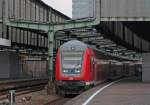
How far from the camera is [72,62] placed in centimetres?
3028

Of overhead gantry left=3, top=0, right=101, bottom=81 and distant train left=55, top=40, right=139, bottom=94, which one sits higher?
overhead gantry left=3, top=0, right=101, bottom=81

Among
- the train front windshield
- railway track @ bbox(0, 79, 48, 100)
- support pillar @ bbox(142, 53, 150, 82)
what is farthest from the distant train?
support pillar @ bbox(142, 53, 150, 82)

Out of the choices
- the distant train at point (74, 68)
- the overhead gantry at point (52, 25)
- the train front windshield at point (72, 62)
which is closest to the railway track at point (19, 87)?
the overhead gantry at point (52, 25)

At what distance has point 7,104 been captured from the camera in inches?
815

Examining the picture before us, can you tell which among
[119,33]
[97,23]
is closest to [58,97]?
[97,23]

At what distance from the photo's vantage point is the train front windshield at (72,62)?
98.7 feet

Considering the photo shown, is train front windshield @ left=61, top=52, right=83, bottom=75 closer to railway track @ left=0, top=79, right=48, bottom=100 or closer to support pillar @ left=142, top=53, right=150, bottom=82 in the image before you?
railway track @ left=0, top=79, right=48, bottom=100

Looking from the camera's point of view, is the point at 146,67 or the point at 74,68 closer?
the point at 74,68

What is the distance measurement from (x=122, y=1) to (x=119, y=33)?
20020 mm

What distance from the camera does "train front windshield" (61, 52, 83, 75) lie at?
30.1m

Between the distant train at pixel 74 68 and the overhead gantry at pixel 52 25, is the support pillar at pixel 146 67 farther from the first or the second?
the distant train at pixel 74 68

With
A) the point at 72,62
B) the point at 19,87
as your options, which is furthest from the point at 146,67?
the point at 72,62

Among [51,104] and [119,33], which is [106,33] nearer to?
[119,33]

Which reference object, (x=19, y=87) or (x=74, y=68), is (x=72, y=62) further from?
(x=19, y=87)
